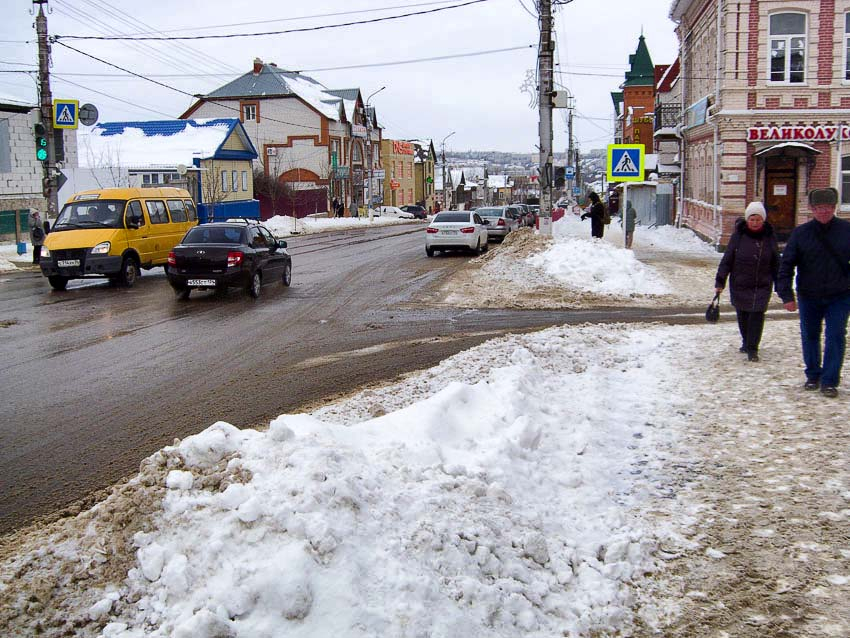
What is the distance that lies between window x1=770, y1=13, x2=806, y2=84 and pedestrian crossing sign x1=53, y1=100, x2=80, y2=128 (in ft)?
72.6

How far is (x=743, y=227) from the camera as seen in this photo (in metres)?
9.10

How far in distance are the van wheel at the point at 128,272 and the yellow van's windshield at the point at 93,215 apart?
0.86m

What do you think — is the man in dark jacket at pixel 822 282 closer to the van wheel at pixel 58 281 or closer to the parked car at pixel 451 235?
the van wheel at pixel 58 281

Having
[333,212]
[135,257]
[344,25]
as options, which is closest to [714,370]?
[135,257]

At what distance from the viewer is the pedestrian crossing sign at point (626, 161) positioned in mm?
18891

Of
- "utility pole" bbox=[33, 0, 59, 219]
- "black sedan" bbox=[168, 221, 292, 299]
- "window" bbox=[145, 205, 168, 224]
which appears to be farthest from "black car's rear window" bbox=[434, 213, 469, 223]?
"utility pole" bbox=[33, 0, 59, 219]

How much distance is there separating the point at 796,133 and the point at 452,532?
2476 cm

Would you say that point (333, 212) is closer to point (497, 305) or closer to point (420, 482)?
point (497, 305)

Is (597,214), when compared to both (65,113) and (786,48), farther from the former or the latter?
(65,113)

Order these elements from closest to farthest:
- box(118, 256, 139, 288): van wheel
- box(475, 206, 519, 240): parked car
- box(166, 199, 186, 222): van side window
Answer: box(118, 256, 139, 288): van wheel → box(166, 199, 186, 222): van side window → box(475, 206, 519, 240): parked car

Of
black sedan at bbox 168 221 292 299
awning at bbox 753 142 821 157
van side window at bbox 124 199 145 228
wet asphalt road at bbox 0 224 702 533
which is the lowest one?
wet asphalt road at bbox 0 224 702 533

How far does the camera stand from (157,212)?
819 inches

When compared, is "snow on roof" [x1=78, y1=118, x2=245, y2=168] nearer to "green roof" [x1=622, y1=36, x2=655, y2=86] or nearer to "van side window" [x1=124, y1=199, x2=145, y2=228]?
"van side window" [x1=124, y1=199, x2=145, y2=228]

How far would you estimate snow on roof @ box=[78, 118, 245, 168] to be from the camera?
48000mm
